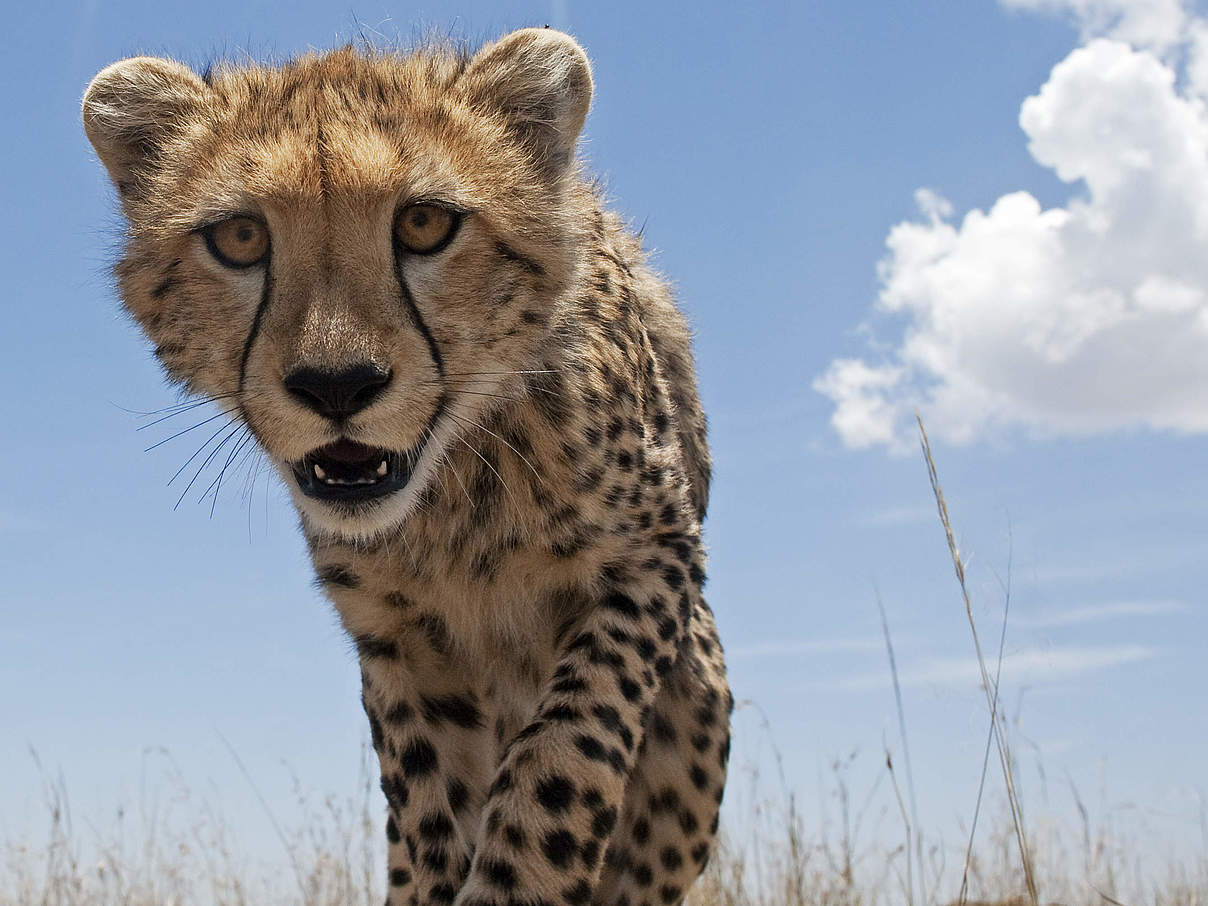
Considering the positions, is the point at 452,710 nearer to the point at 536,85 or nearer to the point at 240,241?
the point at 240,241

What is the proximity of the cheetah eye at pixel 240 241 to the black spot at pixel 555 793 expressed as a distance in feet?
3.60

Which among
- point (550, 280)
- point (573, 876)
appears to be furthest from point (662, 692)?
point (550, 280)

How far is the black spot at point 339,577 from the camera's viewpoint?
2816mm

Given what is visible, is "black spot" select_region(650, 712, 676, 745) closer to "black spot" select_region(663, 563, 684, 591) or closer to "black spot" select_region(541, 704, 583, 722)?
"black spot" select_region(663, 563, 684, 591)

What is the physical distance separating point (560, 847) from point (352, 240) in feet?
3.81

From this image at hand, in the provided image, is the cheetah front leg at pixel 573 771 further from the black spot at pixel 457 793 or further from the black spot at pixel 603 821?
the black spot at pixel 457 793

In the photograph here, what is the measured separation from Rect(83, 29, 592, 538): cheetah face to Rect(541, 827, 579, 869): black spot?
25.7 inches

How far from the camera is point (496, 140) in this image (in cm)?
265

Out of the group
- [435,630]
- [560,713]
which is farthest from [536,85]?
[560,713]

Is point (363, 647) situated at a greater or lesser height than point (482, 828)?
greater

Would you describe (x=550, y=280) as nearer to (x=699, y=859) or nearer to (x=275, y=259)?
(x=275, y=259)

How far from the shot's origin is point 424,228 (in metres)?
2.39

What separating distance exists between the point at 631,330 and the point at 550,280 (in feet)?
1.49

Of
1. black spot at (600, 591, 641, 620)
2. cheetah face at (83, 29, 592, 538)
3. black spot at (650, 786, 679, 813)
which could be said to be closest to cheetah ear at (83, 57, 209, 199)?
cheetah face at (83, 29, 592, 538)
